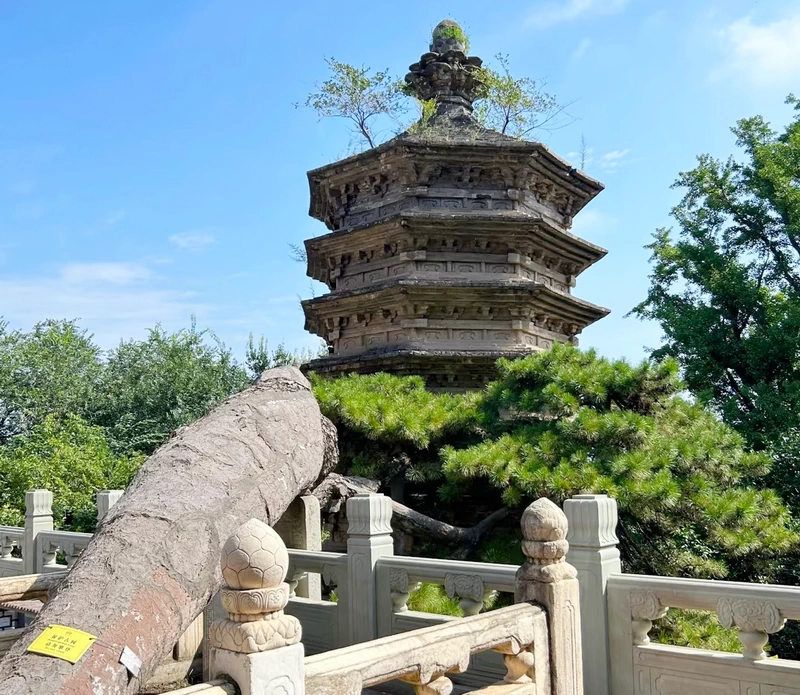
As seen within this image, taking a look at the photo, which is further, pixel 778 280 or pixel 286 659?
pixel 778 280

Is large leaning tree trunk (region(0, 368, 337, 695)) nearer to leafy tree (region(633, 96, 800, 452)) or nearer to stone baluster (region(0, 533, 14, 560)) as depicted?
stone baluster (region(0, 533, 14, 560))

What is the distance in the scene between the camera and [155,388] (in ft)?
68.4

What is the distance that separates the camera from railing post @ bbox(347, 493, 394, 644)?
5.95m

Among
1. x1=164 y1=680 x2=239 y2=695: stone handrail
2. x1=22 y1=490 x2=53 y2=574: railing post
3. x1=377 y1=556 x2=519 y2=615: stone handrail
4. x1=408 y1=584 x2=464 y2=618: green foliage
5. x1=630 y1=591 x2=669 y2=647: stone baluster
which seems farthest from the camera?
x1=22 y1=490 x2=53 y2=574: railing post

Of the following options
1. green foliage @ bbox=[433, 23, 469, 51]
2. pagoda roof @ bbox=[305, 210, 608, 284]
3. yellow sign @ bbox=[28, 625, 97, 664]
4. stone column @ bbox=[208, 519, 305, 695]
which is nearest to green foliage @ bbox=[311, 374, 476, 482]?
pagoda roof @ bbox=[305, 210, 608, 284]

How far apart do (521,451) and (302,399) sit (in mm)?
2653

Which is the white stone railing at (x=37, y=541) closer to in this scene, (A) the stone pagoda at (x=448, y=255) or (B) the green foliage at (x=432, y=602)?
(B) the green foliage at (x=432, y=602)

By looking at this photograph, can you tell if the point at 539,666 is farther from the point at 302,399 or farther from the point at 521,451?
the point at 521,451

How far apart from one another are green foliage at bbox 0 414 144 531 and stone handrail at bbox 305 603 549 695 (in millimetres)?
10314

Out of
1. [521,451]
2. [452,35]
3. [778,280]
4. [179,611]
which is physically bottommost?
[179,611]

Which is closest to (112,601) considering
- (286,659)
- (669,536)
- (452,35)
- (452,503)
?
(286,659)

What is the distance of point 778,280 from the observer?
1798 centimetres

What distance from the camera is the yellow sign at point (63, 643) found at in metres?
2.79

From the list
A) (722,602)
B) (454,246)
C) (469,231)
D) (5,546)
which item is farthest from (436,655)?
(454,246)
